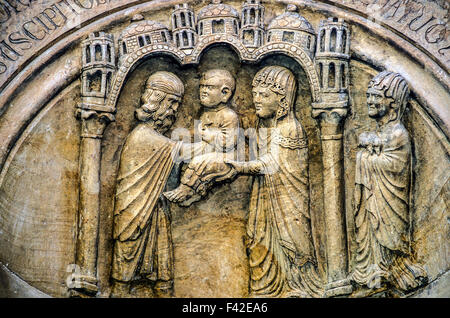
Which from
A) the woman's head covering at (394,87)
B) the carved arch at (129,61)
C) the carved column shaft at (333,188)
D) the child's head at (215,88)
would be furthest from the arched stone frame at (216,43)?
the woman's head covering at (394,87)

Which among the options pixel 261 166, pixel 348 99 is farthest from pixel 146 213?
pixel 348 99

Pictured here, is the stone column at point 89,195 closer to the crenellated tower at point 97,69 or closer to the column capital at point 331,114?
the crenellated tower at point 97,69

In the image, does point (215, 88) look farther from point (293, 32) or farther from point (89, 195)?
point (89, 195)

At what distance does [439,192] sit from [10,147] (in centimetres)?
385

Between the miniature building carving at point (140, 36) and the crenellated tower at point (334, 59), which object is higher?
the miniature building carving at point (140, 36)

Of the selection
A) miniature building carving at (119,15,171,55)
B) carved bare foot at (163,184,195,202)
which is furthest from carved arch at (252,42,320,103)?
carved bare foot at (163,184,195,202)

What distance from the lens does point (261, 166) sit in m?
11.4

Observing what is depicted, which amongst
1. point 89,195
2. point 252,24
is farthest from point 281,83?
point 89,195

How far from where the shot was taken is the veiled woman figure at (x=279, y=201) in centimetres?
1135

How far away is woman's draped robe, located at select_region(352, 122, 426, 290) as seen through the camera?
1119 cm

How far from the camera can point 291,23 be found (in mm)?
11430

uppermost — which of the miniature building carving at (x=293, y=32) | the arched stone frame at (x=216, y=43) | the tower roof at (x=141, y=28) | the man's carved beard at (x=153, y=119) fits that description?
the tower roof at (x=141, y=28)

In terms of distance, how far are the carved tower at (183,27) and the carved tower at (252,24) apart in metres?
0.46

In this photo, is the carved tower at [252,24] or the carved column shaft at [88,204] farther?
the carved tower at [252,24]
